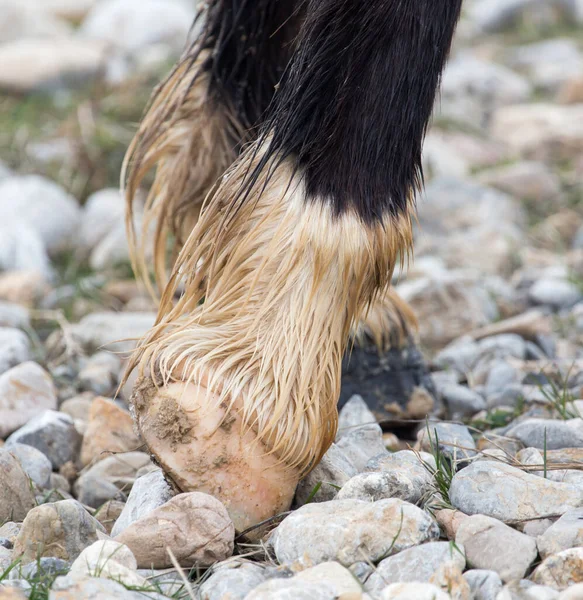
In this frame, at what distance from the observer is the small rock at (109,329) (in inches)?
116

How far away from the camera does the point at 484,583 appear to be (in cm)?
141

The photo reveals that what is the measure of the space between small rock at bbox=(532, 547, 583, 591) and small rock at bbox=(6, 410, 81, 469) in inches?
46.6

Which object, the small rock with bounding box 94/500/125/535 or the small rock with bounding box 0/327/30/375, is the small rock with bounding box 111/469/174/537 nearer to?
the small rock with bounding box 94/500/125/535

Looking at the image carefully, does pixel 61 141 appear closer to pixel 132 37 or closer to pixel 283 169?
pixel 132 37

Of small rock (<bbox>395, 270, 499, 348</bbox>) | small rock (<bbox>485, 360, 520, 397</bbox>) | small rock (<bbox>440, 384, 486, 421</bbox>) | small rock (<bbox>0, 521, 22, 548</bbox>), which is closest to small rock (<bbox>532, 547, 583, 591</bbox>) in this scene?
small rock (<bbox>0, 521, 22, 548</bbox>)

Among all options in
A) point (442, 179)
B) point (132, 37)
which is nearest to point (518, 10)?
point (132, 37)

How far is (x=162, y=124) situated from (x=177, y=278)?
1.74ft

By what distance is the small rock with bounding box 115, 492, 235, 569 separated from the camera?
1.52 meters

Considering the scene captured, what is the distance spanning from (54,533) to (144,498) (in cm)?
18

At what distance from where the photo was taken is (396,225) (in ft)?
5.66

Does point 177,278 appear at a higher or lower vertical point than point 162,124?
lower

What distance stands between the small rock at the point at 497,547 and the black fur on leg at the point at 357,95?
1.80 feet

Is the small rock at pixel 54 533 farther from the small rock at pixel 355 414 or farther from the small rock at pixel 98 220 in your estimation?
the small rock at pixel 98 220

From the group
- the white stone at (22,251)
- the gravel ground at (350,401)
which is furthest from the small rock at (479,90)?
the white stone at (22,251)
